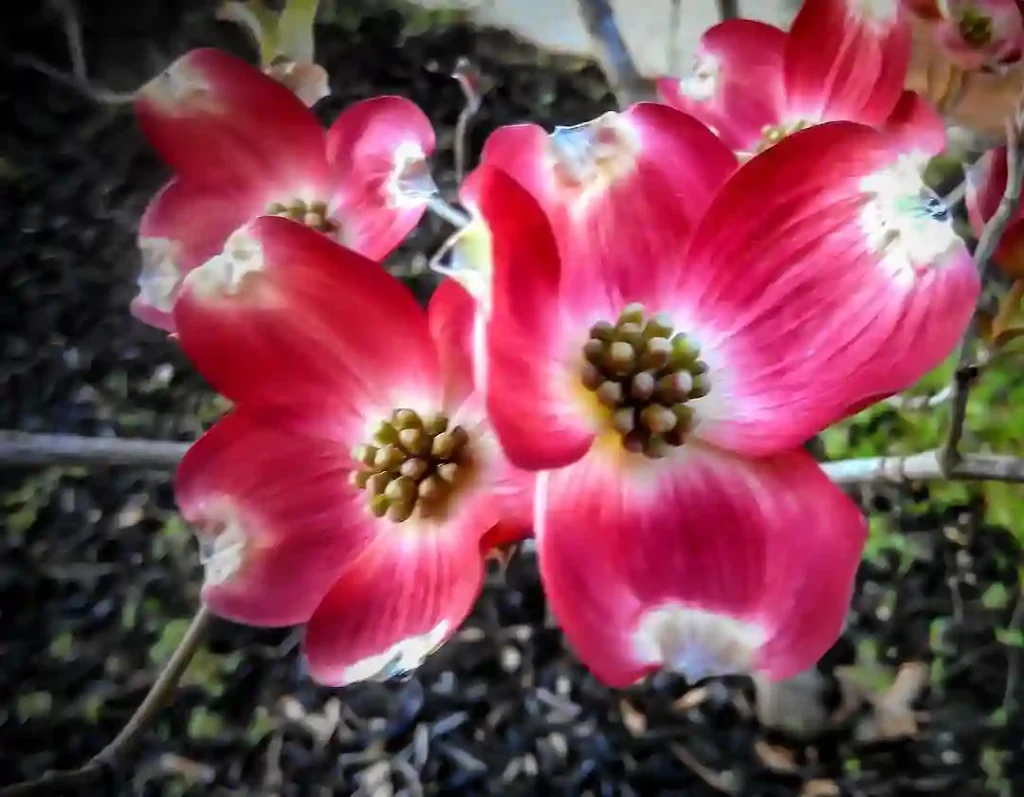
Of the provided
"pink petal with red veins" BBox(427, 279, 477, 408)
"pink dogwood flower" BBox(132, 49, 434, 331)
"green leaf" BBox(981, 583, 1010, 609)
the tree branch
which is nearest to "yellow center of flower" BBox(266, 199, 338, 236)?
"pink dogwood flower" BBox(132, 49, 434, 331)

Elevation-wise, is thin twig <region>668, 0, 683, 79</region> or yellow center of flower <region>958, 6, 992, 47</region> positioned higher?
yellow center of flower <region>958, 6, 992, 47</region>

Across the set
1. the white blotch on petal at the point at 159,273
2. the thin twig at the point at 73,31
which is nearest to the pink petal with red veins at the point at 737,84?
the white blotch on petal at the point at 159,273

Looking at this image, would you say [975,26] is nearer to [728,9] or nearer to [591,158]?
[728,9]

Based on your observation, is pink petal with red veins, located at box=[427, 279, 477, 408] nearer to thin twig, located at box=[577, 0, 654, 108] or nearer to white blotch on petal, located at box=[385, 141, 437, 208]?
white blotch on petal, located at box=[385, 141, 437, 208]

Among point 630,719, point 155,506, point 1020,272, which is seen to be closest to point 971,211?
point 1020,272

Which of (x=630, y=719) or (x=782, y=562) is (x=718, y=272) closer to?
(x=782, y=562)

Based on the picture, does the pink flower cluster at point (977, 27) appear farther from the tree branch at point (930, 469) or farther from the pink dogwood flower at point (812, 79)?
the tree branch at point (930, 469)
